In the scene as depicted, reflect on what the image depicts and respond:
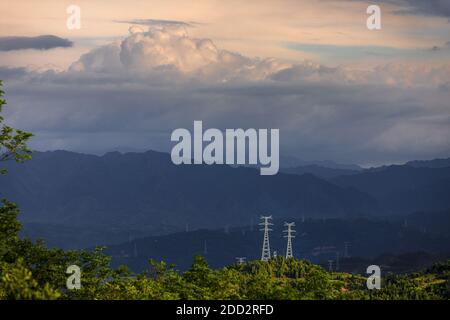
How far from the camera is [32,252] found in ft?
255

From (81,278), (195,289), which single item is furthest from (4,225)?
(195,289)

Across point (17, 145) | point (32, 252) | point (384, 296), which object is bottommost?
point (384, 296)

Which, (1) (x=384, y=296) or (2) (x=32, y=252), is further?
(1) (x=384, y=296)
